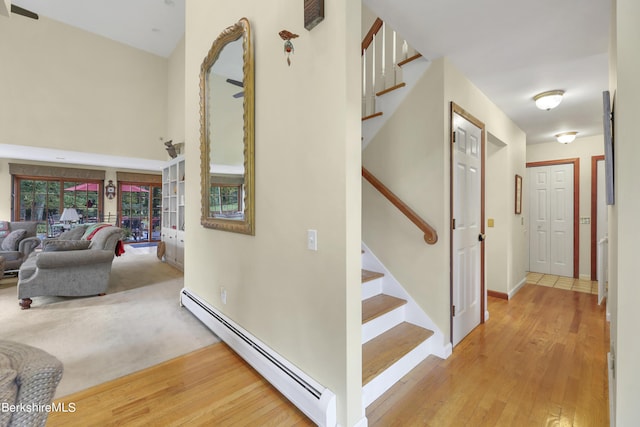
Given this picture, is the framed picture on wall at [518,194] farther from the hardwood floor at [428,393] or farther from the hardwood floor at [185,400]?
the hardwood floor at [185,400]

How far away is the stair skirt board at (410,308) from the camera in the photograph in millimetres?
2281

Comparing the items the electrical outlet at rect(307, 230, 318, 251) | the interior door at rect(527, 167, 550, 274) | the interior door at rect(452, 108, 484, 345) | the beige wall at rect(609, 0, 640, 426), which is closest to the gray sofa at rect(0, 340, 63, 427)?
the electrical outlet at rect(307, 230, 318, 251)

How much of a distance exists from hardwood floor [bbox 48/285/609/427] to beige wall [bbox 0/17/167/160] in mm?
5580

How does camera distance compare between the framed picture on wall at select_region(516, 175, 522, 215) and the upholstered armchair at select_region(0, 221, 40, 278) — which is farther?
the upholstered armchair at select_region(0, 221, 40, 278)

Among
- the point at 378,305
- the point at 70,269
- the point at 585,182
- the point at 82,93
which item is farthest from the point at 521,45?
the point at 82,93

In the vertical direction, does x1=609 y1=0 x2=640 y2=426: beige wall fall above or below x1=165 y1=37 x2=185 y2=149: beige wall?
below

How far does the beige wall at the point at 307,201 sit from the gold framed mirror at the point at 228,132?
84 mm

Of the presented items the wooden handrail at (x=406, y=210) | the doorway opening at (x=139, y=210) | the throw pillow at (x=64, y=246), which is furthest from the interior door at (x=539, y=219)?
the doorway opening at (x=139, y=210)

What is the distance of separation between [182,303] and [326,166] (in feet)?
8.88

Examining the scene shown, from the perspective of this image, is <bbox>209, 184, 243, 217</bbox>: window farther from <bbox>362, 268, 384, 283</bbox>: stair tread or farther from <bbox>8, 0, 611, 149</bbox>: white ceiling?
<bbox>8, 0, 611, 149</bbox>: white ceiling

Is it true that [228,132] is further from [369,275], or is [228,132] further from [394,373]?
[394,373]

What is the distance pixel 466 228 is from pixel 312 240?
1.73m

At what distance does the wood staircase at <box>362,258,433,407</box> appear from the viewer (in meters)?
1.82

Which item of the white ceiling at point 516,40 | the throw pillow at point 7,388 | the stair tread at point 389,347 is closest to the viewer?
the throw pillow at point 7,388
